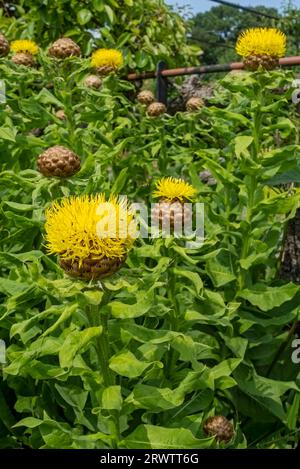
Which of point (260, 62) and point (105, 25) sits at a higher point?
point (105, 25)

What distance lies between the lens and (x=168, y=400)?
4.58 feet

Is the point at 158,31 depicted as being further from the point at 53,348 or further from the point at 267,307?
the point at 53,348

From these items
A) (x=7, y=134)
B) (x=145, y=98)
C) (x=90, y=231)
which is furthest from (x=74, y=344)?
(x=145, y=98)

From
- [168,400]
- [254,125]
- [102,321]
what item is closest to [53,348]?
[102,321]

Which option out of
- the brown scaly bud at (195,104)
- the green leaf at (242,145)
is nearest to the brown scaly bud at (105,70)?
the brown scaly bud at (195,104)

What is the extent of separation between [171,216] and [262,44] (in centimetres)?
70

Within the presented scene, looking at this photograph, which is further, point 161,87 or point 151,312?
point 161,87

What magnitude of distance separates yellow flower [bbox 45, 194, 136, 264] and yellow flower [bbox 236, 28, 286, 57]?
98cm

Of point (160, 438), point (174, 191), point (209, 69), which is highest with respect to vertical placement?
point (209, 69)

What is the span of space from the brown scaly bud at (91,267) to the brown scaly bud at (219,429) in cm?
55

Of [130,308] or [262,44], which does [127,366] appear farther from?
[262,44]

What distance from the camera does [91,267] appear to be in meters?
1.24

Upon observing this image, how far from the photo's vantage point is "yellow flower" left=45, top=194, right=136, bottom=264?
1212mm

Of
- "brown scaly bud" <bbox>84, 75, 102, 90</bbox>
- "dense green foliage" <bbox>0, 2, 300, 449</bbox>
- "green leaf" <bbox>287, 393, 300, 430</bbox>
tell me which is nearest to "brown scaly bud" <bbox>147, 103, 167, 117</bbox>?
"brown scaly bud" <bbox>84, 75, 102, 90</bbox>
